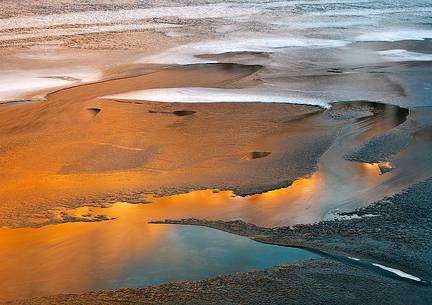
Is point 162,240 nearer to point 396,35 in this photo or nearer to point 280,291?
point 280,291

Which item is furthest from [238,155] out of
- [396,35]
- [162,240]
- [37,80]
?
[396,35]

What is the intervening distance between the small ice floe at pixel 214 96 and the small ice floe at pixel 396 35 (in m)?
6.27

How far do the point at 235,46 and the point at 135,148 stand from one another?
753 cm

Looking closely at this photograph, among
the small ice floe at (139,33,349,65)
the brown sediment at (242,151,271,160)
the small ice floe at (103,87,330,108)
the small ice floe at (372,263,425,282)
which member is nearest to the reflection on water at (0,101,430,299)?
the small ice floe at (372,263,425,282)

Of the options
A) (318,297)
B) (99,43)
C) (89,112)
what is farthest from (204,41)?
(318,297)

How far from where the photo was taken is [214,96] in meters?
9.96

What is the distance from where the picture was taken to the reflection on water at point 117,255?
461cm

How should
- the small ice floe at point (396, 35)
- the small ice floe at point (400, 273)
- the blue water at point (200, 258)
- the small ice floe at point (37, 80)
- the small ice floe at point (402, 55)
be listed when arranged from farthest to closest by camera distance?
the small ice floe at point (396, 35), the small ice floe at point (402, 55), the small ice floe at point (37, 80), the blue water at point (200, 258), the small ice floe at point (400, 273)

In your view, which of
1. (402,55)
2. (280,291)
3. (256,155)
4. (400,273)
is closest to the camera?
(280,291)

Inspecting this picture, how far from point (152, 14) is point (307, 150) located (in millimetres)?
14246

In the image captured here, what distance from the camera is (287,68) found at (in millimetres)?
12148

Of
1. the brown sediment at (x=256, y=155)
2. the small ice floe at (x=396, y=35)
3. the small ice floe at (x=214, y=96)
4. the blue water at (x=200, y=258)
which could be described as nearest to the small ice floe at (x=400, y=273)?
the blue water at (x=200, y=258)

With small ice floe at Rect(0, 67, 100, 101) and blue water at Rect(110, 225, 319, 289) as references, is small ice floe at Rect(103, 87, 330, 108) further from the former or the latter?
blue water at Rect(110, 225, 319, 289)

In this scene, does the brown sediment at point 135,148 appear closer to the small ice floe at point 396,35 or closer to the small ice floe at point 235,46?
the small ice floe at point 235,46
